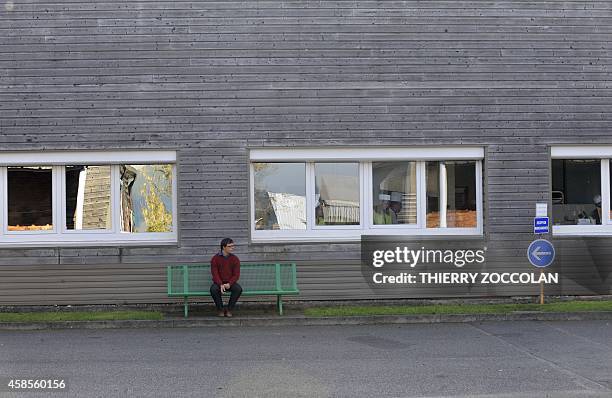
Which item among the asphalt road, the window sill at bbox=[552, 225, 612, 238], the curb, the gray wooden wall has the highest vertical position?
the gray wooden wall

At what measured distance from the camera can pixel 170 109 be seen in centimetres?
Answer: 1336

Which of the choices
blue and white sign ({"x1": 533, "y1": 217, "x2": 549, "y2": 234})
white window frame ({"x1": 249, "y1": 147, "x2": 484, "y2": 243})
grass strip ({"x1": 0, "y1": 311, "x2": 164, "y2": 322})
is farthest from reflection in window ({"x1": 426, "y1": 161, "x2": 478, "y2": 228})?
grass strip ({"x1": 0, "y1": 311, "x2": 164, "y2": 322})

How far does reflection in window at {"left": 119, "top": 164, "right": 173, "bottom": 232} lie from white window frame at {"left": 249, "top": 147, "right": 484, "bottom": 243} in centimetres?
164

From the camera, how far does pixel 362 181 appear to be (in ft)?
45.3

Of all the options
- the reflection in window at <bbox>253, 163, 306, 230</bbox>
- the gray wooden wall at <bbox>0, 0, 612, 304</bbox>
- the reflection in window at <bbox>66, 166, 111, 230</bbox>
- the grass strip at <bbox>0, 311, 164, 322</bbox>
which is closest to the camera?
the grass strip at <bbox>0, 311, 164, 322</bbox>

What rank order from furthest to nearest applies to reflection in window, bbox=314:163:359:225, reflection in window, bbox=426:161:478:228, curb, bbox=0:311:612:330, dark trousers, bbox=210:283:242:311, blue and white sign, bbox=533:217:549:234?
reflection in window, bbox=426:161:478:228 < reflection in window, bbox=314:163:359:225 < blue and white sign, bbox=533:217:549:234 < dark trousers, bbox=210:283:242:311 < curb, bbox=0:311:612:330

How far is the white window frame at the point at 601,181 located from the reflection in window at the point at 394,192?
277cm

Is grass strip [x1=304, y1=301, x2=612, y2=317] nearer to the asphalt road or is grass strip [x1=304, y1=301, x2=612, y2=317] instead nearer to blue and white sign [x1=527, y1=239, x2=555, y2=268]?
the asphalt road

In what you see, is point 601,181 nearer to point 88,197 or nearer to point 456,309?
point 456,309

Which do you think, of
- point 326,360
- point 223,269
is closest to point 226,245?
point 223,269

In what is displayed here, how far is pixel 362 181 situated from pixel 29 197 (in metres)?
6.35

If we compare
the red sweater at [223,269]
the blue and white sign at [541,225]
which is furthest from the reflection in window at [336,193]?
the blue and white sign at [541,225]

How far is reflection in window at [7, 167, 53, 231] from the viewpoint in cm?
1349

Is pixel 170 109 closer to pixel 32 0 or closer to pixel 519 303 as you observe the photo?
pixel 32 0
